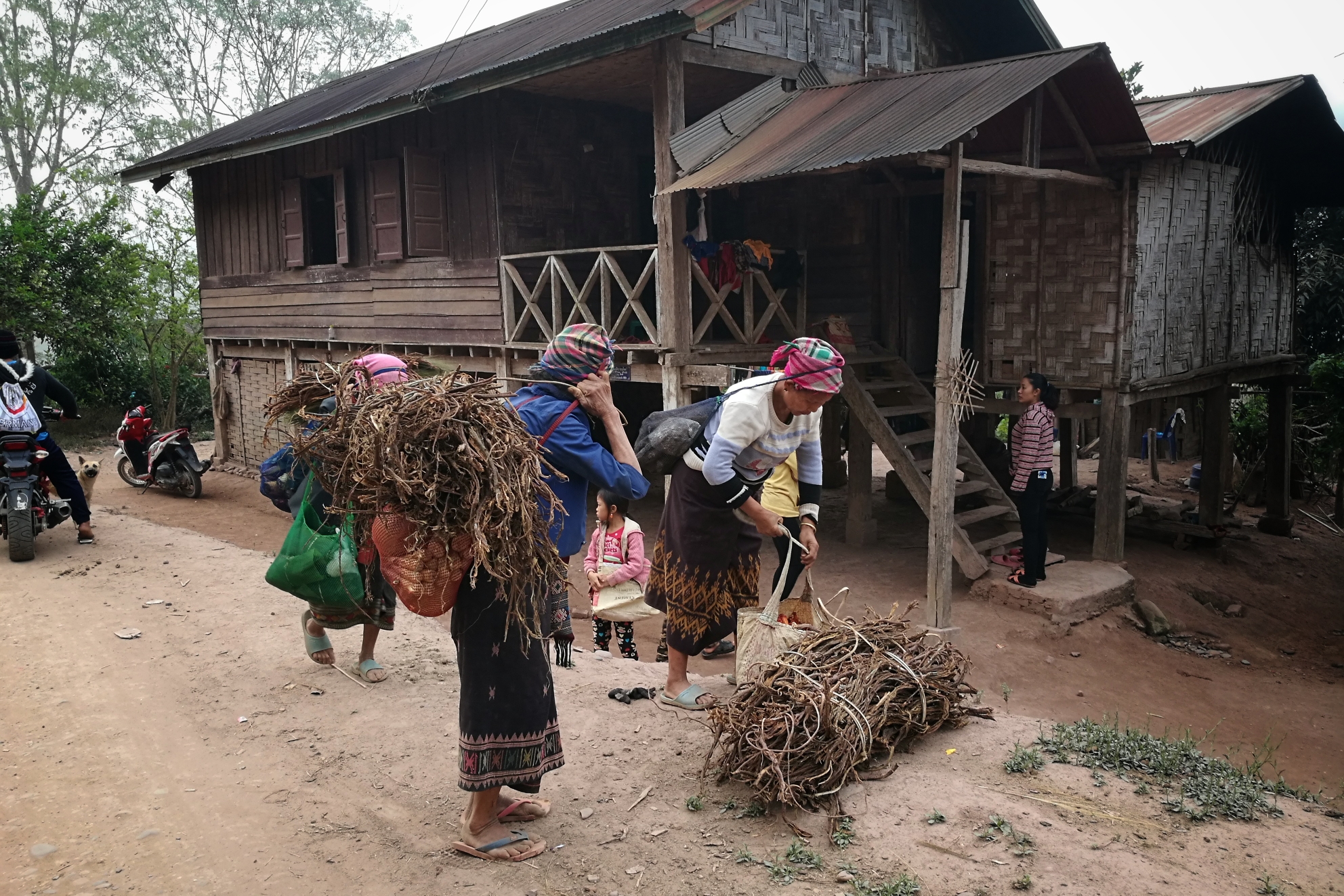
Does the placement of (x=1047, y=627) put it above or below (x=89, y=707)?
below

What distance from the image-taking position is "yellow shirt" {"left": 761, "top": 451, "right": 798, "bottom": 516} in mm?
6430

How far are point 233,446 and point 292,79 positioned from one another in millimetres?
19271

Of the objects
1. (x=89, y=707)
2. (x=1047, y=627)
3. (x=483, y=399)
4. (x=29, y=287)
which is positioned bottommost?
(x=1047, y=627)

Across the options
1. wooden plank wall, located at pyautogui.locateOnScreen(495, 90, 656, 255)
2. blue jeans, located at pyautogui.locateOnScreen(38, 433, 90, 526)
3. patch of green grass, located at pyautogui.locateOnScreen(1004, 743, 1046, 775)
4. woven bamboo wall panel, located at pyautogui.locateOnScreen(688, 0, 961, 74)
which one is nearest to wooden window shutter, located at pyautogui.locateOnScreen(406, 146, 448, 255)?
wooden plank wall, located at pyautogui.locateOnScreen(495, 90, 656, 255)

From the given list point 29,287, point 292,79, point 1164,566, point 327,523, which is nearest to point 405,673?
A: point 327,523

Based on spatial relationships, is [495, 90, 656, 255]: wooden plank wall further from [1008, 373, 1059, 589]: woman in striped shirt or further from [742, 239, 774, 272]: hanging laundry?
[1008, 373, 1059, 589]: woman in striped shirt

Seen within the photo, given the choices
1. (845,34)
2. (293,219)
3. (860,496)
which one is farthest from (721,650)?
(293,219)

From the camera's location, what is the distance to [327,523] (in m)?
4.43

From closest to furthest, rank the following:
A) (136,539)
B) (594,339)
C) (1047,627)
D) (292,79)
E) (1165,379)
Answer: (594,339)
(1047,627)
(136,539)
(1165,379)
(292,79)

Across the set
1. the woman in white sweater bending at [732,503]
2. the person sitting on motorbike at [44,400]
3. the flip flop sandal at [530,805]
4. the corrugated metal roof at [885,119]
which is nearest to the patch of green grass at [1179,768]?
the woman in white sweater bending at [732,503]

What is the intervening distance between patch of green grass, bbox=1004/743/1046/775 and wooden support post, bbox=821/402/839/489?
8.31 m

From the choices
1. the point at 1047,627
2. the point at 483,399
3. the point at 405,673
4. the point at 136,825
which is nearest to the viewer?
the point at 483,399

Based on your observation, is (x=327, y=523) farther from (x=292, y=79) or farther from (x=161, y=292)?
(x=292, y=79)

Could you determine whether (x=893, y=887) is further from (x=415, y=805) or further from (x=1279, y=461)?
(x=1279, y=461)
